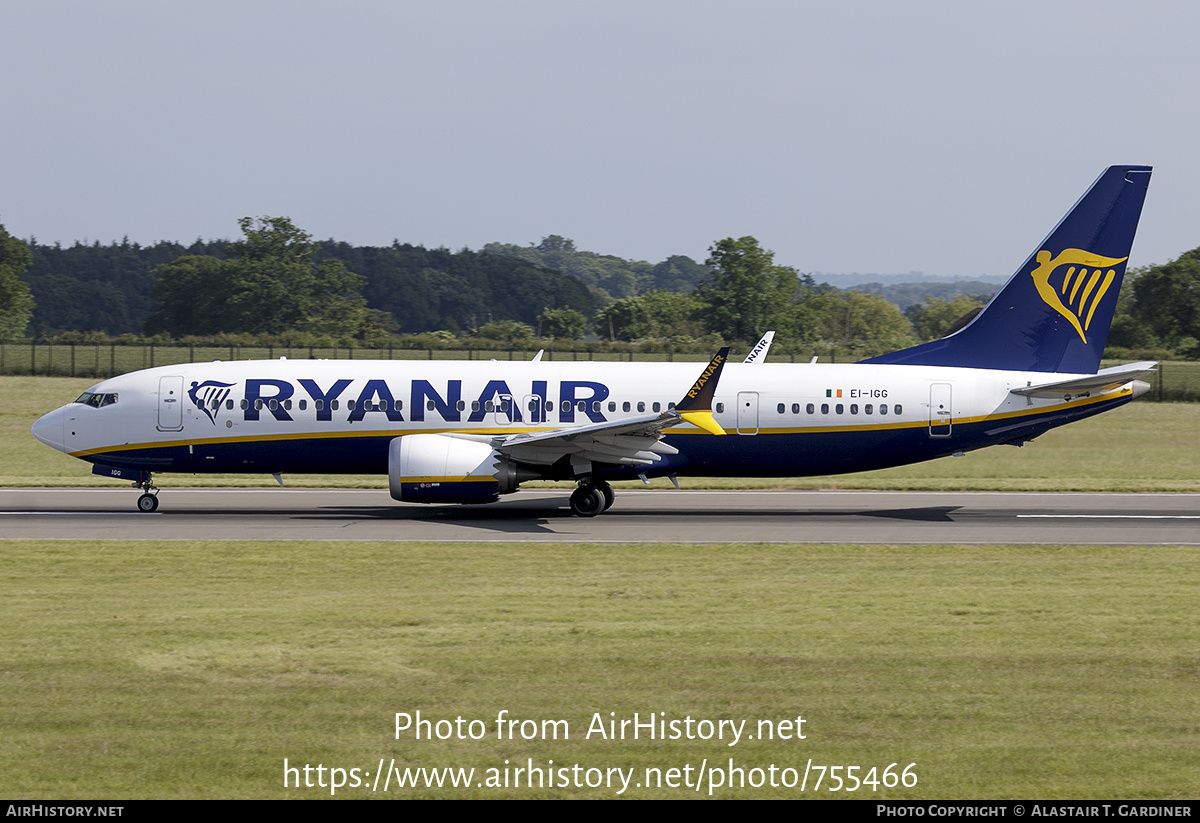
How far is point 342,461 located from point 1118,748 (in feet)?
70.0

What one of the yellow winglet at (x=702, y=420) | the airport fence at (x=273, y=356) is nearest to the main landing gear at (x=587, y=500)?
the yellow winglet at (x=702, y=420)

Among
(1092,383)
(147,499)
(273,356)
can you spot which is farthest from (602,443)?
(273,356)

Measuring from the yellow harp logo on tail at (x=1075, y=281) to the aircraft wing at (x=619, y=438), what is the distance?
9735 millimetres

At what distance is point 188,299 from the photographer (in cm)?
11419

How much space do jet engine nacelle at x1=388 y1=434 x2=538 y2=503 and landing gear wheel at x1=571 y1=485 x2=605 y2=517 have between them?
81.0 inches

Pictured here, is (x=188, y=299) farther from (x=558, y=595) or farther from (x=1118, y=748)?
(x=1118, y=748)

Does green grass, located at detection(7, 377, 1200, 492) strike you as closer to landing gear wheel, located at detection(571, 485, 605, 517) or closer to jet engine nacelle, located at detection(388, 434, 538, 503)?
landing gear wheel, located at detection(571, 485, 605, 517)

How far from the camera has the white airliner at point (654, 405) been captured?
28984 mm

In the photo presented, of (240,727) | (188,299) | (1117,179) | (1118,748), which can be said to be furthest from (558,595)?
(188,299)

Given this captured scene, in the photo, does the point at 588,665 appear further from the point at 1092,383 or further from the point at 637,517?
the point at 1092,383

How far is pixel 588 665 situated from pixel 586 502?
1539cm

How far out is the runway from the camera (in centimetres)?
2552

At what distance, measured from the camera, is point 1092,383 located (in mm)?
28734

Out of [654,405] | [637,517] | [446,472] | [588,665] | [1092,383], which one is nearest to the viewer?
[588,665]
